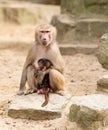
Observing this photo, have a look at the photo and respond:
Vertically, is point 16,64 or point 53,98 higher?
point 53,98

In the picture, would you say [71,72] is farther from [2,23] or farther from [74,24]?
[2,23]

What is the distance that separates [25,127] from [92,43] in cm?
413

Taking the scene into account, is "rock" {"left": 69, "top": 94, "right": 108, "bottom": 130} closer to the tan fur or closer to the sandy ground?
the sandy ground

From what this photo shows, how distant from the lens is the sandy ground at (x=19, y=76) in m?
4.20

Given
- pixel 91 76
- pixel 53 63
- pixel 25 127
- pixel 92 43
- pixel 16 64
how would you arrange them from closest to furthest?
1. pixel 25 127
2. pixel 53 63
3. pixel 91 76
4. pixel 16 64
5. pixel 92 43

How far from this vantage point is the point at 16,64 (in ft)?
23.7

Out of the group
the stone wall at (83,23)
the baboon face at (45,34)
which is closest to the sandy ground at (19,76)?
the stone wall at (83,23)

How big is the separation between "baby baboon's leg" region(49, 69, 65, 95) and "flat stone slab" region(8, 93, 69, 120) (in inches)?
4.4

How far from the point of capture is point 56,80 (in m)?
4.57

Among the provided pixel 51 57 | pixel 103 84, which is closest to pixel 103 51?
pixel 103 84

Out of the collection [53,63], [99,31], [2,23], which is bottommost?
[2,23]

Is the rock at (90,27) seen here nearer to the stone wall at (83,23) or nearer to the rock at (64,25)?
the stone wall at (83,23)

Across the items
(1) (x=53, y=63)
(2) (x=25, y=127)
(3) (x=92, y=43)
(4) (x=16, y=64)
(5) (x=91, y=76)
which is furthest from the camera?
(3) (x=92, y=43)

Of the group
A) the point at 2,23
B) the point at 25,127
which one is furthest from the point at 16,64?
the point at 2,23
